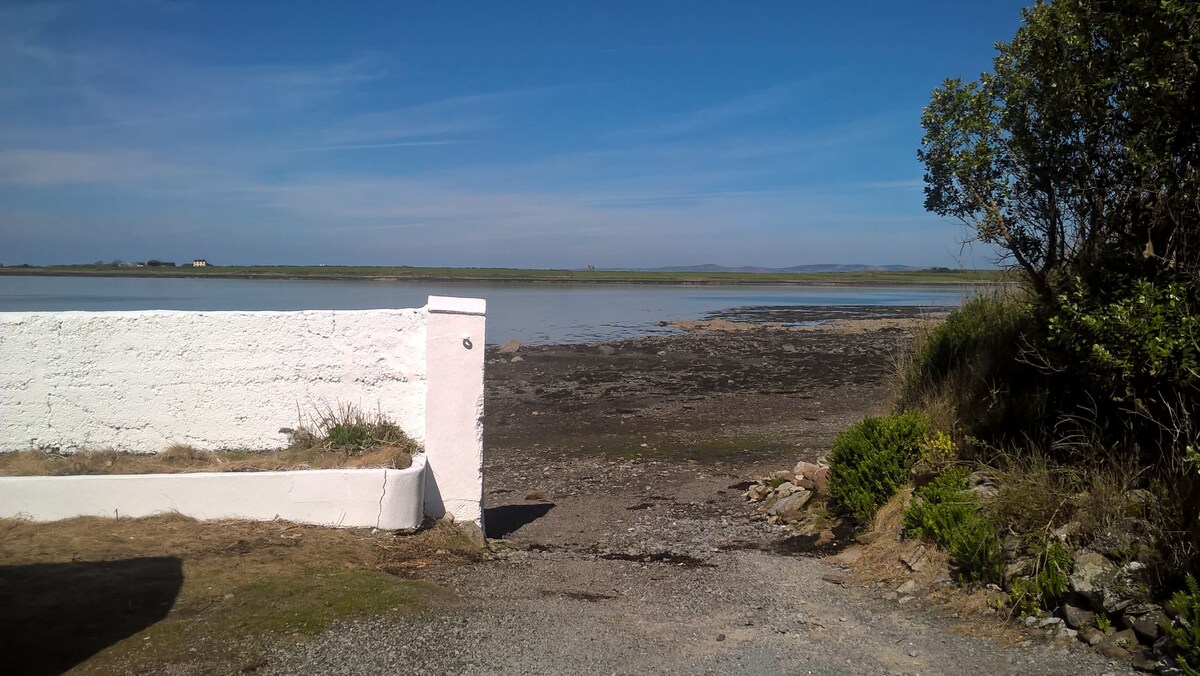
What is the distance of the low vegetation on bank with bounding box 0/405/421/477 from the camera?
303 inches

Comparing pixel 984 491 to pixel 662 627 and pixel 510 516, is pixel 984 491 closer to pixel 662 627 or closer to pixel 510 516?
pixel 662 627

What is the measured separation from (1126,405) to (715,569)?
138 inches

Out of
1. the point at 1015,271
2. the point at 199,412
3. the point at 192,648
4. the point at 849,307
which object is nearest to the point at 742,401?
the point at 1015,271

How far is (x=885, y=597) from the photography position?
6812 millimetres

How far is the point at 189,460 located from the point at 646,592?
4229mm

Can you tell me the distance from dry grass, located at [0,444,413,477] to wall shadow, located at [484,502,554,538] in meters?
1.99

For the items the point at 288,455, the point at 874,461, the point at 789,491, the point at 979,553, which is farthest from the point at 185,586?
the point at 789,491

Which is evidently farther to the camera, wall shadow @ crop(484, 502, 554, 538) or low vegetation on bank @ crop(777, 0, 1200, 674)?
wall shadow @ crop(484, 502, 554, 538)

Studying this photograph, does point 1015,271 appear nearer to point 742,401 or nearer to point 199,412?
point 199,412

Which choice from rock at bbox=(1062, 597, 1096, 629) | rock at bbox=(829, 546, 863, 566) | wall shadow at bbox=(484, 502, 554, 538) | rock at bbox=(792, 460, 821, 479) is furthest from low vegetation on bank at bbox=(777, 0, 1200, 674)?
wall shadow at bbox=(484, 502, 554, 538)

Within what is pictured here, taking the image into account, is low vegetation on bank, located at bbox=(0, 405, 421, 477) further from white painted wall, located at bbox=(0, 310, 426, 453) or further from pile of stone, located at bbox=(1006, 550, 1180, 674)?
pile of stone, located at bbox=(1006, 550, 1180, 674)

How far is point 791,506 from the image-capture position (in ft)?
32.4

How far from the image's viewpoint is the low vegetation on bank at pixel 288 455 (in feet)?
25.2

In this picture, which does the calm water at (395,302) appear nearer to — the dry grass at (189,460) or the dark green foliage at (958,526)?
the dry grass at (189,460)
